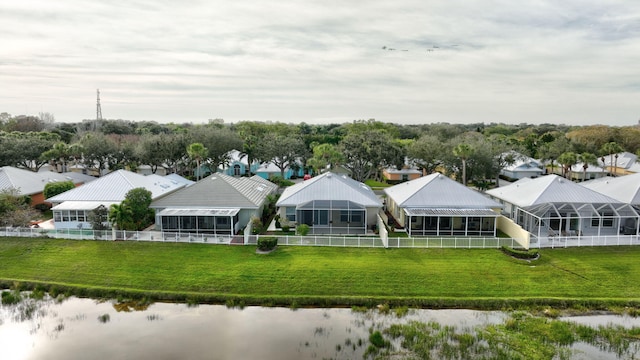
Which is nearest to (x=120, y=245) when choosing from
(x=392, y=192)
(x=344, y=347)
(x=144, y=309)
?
(x=144, y=309)

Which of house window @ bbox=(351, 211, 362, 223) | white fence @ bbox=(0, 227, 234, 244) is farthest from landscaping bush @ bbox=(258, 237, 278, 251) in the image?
house window @ bbox=(351, 211, 362, 223)

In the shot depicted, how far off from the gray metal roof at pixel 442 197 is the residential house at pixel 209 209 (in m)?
12.5

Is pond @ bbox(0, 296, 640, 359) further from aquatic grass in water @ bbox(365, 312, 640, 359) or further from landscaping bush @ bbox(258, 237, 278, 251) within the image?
landscaping bush @ bbox(258, 237, 278, 251)

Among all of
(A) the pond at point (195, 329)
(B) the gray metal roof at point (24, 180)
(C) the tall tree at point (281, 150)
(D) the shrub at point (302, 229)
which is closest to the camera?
(A) the pond at point (195, 329)

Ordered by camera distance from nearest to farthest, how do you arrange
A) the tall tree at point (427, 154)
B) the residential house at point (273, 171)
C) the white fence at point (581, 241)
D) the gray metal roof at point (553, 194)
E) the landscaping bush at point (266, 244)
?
the landscaping bush at point (266, 244) < the white fence at point (581, 241) < the gray metal roof at point (553, 194) < the tall tree at point (427, 154) < the residential house at point (273, 171)

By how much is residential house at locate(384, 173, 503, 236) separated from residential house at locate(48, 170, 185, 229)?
71.7 ft

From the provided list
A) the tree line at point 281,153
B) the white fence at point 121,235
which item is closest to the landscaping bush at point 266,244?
the white fence at point 121,235

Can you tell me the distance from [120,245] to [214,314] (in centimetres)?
1197

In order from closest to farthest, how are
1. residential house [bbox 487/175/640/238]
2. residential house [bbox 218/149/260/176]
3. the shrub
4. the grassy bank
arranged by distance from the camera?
the grassy bank
the shrub
residential house [bbox 487/175/640/238]
residential house [bbox 218/149/260/176]

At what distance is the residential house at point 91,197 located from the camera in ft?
104

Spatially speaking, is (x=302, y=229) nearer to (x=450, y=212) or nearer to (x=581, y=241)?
(x=450, y=212)

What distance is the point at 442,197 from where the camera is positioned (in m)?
33.0

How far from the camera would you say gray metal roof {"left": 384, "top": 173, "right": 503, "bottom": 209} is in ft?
106

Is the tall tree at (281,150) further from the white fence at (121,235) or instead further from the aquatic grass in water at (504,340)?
the aquatic grass in water at (504,340)
